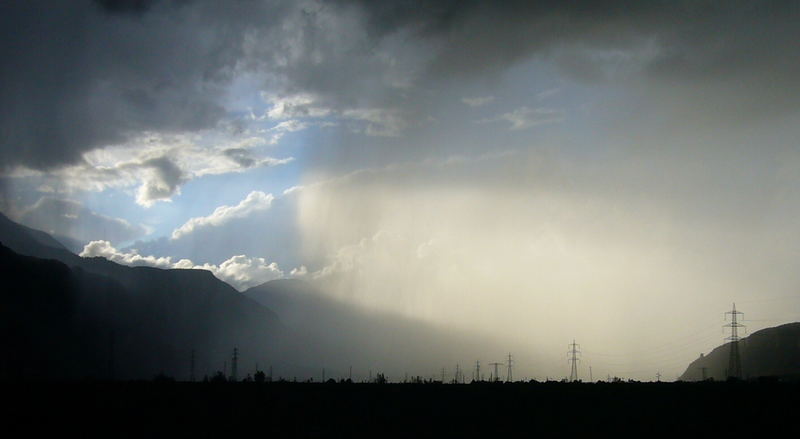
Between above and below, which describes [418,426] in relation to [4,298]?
below

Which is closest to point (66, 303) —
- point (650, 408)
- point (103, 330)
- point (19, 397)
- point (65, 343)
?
point (103, 330)

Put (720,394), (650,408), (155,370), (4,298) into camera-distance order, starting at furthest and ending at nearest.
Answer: (155,370) → (4,298) → (720,394) → (650,408)

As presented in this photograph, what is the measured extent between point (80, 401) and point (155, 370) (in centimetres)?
17420

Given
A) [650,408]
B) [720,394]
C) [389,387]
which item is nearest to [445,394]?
[389,387]

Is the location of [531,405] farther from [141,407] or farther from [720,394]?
[141,407]

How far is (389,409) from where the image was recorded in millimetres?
37250

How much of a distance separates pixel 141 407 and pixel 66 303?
161671mm

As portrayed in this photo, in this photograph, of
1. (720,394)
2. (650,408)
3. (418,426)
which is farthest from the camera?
(720,394)

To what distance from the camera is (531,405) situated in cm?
3922

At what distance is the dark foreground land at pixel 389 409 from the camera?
32.7 m

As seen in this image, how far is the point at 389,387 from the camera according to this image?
4156 centimetres

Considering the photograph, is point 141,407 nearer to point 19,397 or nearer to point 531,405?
point 19,397

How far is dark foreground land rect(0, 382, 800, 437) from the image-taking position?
32688 millimetres

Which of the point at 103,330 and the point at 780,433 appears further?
the point at 103,330
